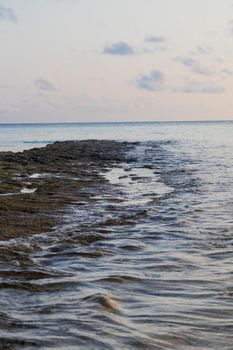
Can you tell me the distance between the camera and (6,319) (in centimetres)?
655

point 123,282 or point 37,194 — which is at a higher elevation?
point 37,194

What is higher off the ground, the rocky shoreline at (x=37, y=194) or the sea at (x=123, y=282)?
the rocky shoreline at (x=37, y=194)

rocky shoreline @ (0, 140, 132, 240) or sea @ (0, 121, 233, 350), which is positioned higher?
rocky shoreline @ (0, 140, 132, 240)

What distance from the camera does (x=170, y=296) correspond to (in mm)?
7688

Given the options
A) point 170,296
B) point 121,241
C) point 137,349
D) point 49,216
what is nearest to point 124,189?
point 49,216

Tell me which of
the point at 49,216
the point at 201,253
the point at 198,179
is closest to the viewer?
the point at 201,253

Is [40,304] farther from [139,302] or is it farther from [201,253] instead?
[201,253]

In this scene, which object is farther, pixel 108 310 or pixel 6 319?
pixel 108 310

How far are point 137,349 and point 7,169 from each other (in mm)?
22856

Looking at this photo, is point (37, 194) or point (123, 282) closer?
point (123, 282)

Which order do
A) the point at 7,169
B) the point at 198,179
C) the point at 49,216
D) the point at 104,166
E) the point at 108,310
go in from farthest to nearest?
the point at 104,166 < the point at 7,169 < the point at 198,179 < the point at 49,216 < the point at 108,310

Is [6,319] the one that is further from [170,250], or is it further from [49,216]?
[49,216]

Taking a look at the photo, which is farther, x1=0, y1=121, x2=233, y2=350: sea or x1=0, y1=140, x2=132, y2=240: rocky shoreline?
x1=0, y1=140, x2=132, y2=240: rocky shoreline

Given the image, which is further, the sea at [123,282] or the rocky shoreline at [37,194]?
the rocky shoreline at [37,194]
